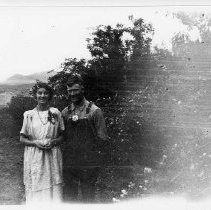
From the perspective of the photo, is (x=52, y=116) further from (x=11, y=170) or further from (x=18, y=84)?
(x=11, y=170)

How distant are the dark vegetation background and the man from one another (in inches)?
25.2

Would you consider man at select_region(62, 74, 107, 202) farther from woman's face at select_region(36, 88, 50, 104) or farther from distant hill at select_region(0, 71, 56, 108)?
distant hill at select_region(0, 71, 56, 108)

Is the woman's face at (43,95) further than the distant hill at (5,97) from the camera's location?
No

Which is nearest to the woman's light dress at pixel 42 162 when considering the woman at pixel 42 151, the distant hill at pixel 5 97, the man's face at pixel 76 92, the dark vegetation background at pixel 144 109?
the woman at pixel 42 151

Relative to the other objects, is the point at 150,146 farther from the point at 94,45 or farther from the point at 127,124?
the point at 94,45

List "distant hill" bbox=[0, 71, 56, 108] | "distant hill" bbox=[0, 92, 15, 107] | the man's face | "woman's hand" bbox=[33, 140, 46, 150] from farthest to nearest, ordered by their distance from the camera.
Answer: "distant hill" bbox=[0, 92, 15, 107] → "distant hill" bbox=[0, 71, 56, 108] → the man's face → "woman's hand" bbox=[33, 140, 46, 150]

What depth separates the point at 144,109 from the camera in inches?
174

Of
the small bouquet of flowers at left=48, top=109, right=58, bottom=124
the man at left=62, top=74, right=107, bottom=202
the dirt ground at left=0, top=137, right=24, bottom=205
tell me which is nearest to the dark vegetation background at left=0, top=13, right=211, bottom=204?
the dirt ground at left=0, top=137, right=24, bottom=205

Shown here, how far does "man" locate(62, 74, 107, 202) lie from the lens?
3654 millimetres

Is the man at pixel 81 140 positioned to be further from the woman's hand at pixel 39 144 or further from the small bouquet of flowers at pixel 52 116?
the woman's hand at pixel 39 144

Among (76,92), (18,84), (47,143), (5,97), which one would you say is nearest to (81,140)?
(47,143)

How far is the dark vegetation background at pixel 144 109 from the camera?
13.6 ft

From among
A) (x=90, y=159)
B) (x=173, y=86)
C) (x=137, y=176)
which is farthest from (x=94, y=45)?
(x=137, y=176)

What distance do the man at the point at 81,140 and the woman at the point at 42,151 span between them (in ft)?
0.48
